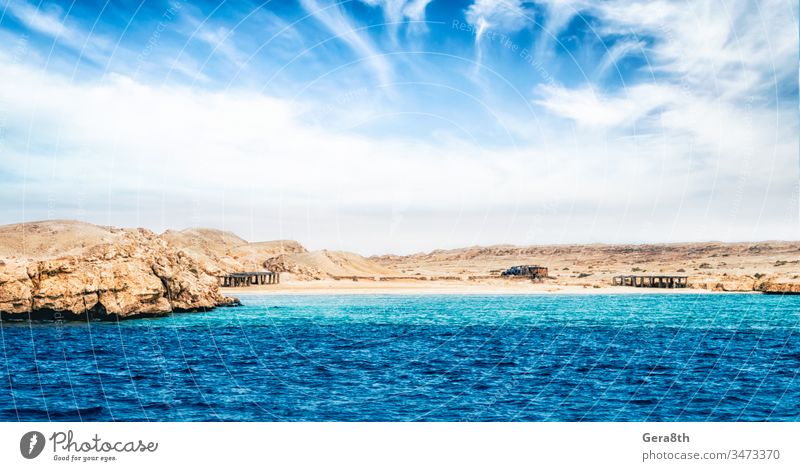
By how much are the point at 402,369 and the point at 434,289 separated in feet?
284

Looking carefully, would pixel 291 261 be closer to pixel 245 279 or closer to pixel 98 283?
pixel 245 279

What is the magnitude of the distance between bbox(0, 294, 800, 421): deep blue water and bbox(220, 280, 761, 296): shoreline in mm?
46533

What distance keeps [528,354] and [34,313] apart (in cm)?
4454

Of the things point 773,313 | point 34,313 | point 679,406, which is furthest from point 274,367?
point 773,313

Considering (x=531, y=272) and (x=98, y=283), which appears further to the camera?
(x=531, y=272)

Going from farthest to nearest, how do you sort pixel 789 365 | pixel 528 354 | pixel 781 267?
pixel 781 267, pixel 528 354, pixel 789 365

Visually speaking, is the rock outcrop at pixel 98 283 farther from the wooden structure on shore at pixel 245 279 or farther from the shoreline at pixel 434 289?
the wooden structure on shore at pixel 245 279

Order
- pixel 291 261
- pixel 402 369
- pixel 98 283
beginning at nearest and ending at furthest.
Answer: pixel 402 369, pixel 98 283, pixel 291 261

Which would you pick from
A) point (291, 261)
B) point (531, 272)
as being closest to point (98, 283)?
point (291, 261)

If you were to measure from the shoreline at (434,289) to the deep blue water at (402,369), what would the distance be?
4653 centimetres

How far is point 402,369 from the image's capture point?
34.3m

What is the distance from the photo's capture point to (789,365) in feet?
121

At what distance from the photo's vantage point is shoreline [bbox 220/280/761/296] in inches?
4446

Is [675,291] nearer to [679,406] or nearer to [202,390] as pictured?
[679,406]
